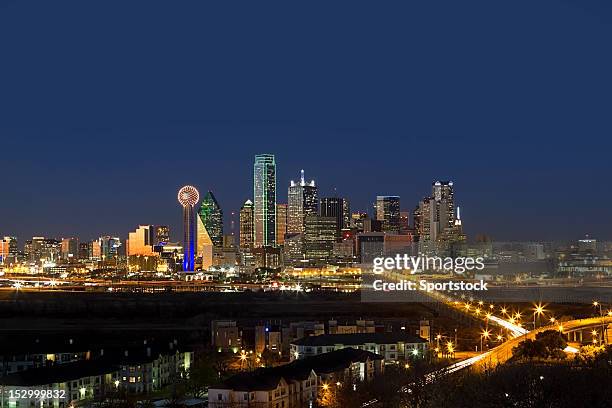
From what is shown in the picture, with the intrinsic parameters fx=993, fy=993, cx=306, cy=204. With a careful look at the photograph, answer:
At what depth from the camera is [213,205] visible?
126 metres

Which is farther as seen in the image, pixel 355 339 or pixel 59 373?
pixel 355 339

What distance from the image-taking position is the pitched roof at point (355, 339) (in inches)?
1022

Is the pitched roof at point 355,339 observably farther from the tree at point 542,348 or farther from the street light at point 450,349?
the tree at point 542,348

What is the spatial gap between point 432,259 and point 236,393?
5145 centimetres

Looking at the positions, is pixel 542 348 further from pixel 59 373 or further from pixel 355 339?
pixel 59 373

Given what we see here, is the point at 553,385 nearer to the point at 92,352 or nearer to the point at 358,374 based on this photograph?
the point at 358,374

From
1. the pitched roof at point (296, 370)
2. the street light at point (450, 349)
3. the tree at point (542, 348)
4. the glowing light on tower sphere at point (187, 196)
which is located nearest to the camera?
the pitched roof at point (296, 370)

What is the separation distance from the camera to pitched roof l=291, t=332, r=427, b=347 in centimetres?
2597

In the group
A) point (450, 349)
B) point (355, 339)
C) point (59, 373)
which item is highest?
point (355, 339)

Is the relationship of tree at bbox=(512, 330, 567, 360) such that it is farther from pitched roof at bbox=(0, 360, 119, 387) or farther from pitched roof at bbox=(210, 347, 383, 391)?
pitched roof at bbox=(0, 360, 119, 387)

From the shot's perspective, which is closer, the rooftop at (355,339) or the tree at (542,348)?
the tree at (542,348)

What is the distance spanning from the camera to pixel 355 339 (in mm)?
26391

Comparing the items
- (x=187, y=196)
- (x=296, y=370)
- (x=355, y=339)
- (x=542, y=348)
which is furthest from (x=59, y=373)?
(x=187, y=196)

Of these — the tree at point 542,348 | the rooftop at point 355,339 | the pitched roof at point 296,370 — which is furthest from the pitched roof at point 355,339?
the tree at point 542,348
